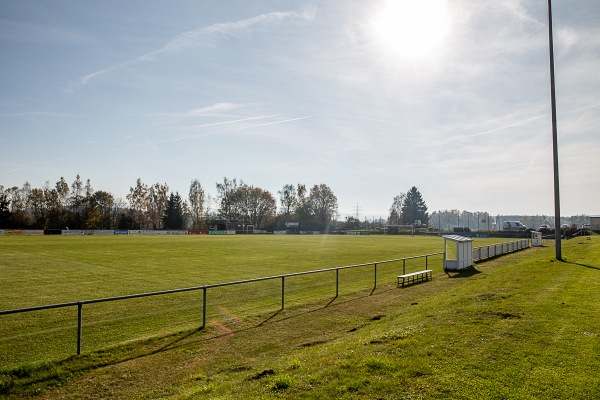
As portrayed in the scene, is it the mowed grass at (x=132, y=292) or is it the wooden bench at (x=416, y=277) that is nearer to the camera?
the mowed grass at (x=132, y=292)

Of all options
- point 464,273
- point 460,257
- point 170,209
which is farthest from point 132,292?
point 170,209

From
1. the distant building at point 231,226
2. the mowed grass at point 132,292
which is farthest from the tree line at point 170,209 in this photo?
the mowed grass at point 132,292

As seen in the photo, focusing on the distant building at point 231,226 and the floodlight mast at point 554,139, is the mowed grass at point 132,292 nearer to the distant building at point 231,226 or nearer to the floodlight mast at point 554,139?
the floodlight mast at point 554,139

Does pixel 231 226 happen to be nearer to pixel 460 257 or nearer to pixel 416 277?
pixel 460 257

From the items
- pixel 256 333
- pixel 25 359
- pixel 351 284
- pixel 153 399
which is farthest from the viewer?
pixel 351 284

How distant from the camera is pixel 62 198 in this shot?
10569 cm

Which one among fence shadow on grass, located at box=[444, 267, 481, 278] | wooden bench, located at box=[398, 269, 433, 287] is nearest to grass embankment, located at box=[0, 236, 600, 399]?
wooden bench, located at box=[398, 269, 433, 287]

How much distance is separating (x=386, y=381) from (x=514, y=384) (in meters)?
1.73

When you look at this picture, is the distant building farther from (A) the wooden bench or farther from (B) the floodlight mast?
(B) the floodlight mast

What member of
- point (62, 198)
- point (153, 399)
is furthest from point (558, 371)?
point (62, 198)

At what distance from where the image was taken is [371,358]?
674 centimetres

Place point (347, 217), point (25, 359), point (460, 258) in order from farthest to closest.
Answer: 1. point (347, 217)
2. point (460, 258)
3. point (25, 359)

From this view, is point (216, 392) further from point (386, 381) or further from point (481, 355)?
point (481, 355)

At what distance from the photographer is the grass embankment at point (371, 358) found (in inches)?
224
